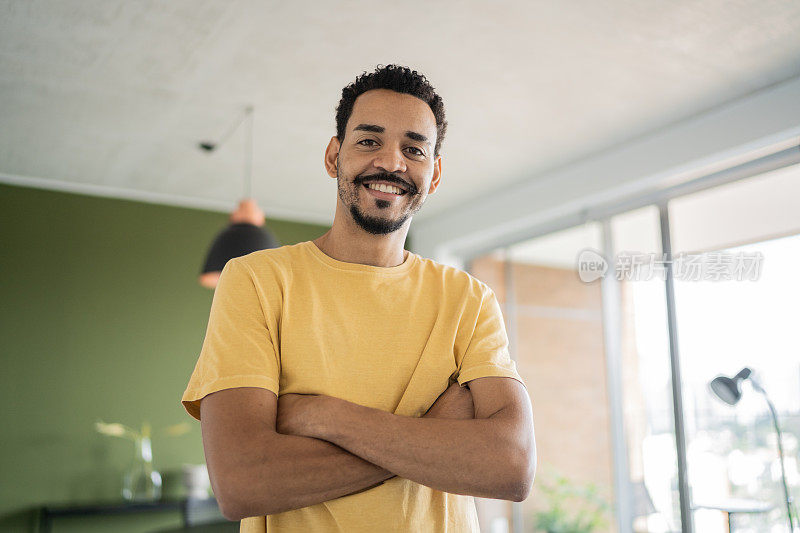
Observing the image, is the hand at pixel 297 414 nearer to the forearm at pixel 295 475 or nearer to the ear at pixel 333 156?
the forearm at pixel 295 475

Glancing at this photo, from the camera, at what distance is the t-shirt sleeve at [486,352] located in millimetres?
1089

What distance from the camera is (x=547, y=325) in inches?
181

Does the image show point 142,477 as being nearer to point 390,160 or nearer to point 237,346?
point 237,346

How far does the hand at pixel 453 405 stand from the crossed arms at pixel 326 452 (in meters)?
0.03

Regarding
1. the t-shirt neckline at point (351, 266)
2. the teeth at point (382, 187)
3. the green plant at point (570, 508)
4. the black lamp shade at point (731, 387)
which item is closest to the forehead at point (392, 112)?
the teeth at point (382, 187)

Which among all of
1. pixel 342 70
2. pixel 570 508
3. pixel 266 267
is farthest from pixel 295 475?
pixel 570 508

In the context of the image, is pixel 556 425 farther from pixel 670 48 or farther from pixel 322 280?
pixel 322 280

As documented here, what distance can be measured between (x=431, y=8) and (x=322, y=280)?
64.9 inches

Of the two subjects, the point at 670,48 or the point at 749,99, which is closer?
the point at 670,48

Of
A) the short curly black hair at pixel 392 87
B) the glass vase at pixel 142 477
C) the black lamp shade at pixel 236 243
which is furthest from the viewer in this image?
the glass vase at pixel 142 477

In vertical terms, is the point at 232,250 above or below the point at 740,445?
above

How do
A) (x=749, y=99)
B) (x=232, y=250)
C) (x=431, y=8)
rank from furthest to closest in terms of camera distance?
(x=749, y=99) → (x=232, y=250) → (x=431, y=8)

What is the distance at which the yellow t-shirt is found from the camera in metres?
0.97

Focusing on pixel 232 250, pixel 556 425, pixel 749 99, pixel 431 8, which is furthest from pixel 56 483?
pixel 749 99
